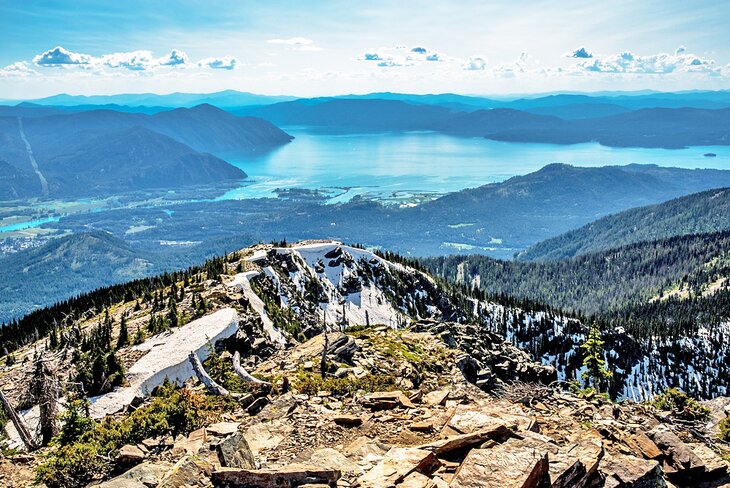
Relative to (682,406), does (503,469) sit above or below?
above

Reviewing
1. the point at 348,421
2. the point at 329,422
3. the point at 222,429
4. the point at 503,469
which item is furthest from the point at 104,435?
the point at 503,469

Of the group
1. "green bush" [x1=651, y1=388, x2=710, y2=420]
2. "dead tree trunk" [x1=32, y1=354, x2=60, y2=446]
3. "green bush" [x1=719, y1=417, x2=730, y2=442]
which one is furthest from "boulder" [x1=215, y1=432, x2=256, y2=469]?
"green bush" [x1=651, y1=388, x2=710, y2=420]

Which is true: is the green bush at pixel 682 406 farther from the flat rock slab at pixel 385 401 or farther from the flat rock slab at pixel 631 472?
the flat rock slab at pixel 385 401

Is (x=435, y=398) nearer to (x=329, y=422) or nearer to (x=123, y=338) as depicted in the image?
(x=329, y=422)

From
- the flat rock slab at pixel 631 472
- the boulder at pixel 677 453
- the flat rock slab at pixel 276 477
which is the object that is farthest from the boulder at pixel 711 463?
the flat rock slab at pixel 276 477

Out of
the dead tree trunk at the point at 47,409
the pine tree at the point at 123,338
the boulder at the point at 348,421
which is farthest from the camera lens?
the pine tree at the point at 123,338

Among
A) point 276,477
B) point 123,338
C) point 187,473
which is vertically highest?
point 276,477

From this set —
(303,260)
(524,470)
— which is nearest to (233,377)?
(524,470)
